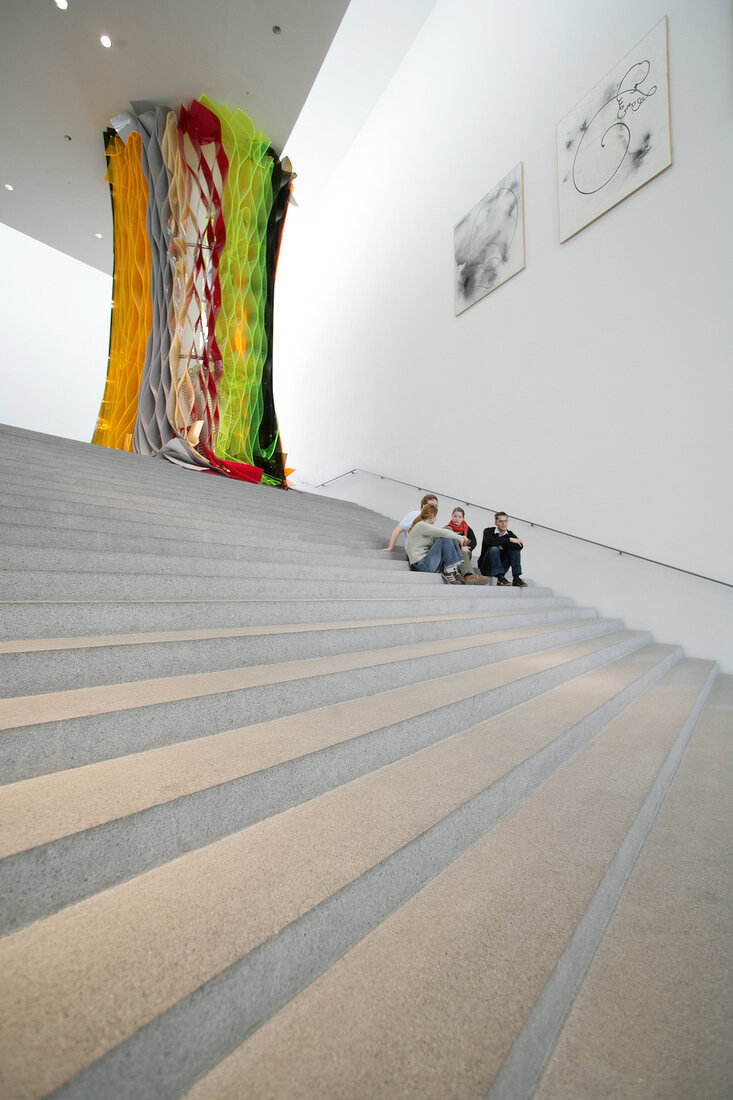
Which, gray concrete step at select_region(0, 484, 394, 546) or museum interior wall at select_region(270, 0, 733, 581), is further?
museum interior wall at select_region(270, 0, 733, 581)

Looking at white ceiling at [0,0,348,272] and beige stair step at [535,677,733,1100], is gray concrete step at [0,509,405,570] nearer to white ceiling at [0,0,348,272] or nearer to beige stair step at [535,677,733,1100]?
beige stair step at [535,677,733,1100]

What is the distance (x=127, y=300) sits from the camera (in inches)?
313

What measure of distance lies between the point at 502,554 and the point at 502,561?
0.24ft

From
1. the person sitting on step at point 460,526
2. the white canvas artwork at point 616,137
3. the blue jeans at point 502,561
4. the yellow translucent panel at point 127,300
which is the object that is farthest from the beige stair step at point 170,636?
the yellow translucent panel at point 127,300

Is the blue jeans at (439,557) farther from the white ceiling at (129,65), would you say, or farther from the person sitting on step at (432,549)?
the white ceiling at (129,65)

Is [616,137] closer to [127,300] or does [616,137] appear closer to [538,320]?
[538,320]

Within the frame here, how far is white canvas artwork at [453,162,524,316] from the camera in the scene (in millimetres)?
6543

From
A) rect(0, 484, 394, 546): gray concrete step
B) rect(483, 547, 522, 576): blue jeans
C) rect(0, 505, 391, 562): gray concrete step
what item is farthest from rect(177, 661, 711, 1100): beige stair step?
rect(483, 547, 522, 576): blue jeans

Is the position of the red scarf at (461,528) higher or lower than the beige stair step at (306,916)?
higher

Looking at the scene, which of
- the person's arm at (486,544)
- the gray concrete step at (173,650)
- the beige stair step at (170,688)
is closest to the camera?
the beige stair step at (170,688)

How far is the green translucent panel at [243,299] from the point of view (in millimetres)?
7434

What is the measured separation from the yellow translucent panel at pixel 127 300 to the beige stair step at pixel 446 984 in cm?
764

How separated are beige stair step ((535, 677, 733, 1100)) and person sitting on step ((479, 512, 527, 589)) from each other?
373cm

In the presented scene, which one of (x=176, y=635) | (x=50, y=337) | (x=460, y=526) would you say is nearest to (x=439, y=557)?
(x=460, y=526)
